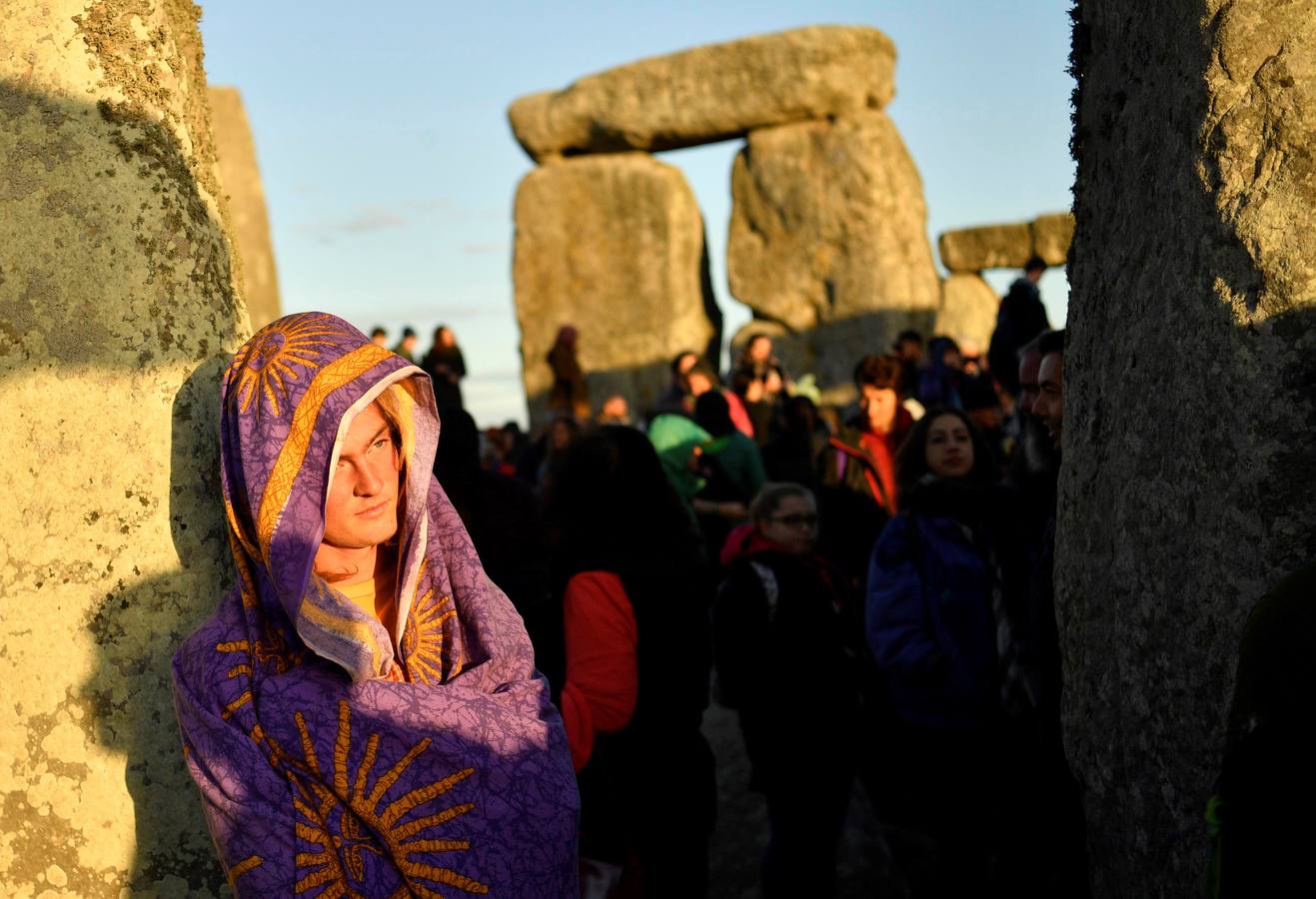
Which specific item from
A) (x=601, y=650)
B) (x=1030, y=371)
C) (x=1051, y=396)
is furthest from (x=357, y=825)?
(x=1030, y=371)

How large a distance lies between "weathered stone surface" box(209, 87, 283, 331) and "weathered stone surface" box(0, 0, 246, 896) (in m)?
11.2

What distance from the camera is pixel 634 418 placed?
1248cm

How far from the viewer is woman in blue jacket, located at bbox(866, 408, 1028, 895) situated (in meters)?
3.27

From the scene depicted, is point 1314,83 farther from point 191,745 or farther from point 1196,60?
point 191,745

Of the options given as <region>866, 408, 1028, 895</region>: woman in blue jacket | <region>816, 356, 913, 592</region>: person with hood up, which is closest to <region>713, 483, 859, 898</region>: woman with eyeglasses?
<region>866, 408, 1028, 895</region>: woman in blue jacket

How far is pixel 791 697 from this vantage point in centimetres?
347

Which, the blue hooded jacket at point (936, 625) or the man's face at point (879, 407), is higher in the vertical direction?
the man's face at point (879, 407)

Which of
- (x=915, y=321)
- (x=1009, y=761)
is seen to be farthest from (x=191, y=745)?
(x=915, y=321)

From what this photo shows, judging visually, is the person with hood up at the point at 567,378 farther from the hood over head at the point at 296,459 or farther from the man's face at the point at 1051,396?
the hood over head at the point at 296,459

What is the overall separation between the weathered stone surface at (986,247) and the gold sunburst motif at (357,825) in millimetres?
12388

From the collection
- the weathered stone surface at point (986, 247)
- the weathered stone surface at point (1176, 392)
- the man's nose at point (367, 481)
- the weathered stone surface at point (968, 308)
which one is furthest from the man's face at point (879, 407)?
the weathered stone surface at point (986, 247)

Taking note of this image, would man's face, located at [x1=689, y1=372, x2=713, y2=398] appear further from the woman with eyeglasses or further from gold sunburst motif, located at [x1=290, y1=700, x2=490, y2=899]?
gold sunburst motif, located at [x1=290, y1=700, x2=490, y2=899]

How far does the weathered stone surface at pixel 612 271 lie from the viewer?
1255 cm

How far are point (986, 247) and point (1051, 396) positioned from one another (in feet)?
37.3
